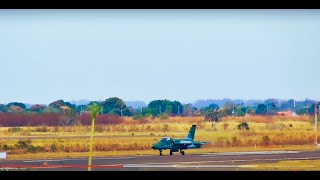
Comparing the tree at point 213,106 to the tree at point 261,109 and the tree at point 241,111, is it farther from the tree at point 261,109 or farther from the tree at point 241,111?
the tree at point 261,109

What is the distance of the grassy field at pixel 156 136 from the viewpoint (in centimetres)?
777

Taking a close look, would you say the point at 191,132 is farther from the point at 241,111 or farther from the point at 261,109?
the point at 261,109

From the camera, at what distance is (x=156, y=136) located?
873 cm

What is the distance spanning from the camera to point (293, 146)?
9789mm

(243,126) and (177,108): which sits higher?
(177,108)

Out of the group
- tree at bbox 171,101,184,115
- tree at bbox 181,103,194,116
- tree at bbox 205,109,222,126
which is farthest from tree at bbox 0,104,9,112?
tree at bbox 205,109,222,126

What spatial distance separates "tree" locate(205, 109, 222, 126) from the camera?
307 inches

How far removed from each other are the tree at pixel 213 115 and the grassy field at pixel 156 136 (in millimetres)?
114

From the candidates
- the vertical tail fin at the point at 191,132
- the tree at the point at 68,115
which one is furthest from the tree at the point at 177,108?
the tree at the point at 68,115

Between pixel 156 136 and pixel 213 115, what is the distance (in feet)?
3.46

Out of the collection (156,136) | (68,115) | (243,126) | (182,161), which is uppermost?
(68,115)

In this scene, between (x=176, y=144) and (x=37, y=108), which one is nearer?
(x=37, y=108)

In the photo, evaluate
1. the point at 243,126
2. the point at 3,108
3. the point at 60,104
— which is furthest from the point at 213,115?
the point at 3,108

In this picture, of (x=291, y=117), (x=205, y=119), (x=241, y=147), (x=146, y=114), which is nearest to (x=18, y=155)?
(x=146, y=114)
